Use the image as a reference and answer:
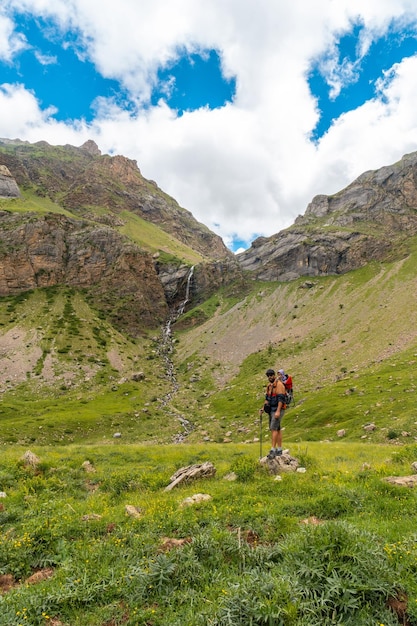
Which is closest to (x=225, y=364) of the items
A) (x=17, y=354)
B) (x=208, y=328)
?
(x=208, y=328)

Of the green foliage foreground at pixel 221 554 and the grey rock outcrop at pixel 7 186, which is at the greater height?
the grey rock outcrop at pixel 7 186

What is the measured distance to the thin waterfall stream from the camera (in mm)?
54594

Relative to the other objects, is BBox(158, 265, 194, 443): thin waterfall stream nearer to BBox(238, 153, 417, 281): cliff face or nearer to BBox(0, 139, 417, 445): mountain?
BBox(0, 139, 417, 445): mountain

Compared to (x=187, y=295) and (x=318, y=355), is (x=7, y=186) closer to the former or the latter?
(x=187, y=295)

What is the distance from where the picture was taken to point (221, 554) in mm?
7281

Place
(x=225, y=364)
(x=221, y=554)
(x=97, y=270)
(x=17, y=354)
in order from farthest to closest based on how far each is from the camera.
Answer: (x=97, y=270) < (x=225, y=364) < (x=17, y=354) < (x=221, y=554)

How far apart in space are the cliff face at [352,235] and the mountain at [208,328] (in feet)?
2.44

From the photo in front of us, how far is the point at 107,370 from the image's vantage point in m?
85.4

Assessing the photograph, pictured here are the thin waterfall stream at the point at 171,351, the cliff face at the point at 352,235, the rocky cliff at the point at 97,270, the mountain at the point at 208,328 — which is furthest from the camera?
the cliff face at the point at 352,235

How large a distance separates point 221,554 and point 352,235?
157 meters

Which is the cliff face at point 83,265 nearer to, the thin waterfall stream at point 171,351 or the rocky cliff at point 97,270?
the rocky cliff at point 97,270

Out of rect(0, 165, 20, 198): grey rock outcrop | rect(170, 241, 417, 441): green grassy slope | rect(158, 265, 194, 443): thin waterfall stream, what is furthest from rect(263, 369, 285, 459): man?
rect(0, 165, 20, 198): grey rock outcrop

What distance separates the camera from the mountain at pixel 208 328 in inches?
1901

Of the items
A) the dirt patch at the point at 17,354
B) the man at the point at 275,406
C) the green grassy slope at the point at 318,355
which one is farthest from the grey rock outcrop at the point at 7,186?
the man at the point at 275,406
